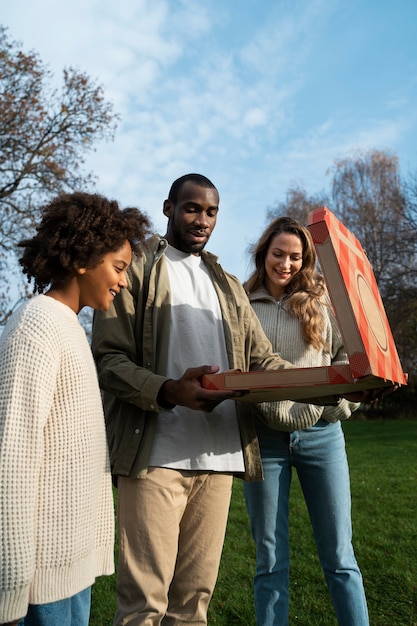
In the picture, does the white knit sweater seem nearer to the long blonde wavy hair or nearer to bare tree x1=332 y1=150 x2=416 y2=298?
the long blonde wavy hair

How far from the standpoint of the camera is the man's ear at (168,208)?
3.03 meters

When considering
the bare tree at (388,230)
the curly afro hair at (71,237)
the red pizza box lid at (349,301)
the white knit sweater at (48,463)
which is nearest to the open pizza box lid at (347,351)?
the red pizza box lid at (349,301)

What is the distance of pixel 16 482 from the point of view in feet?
6.36

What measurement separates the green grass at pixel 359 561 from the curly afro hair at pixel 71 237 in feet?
8.62

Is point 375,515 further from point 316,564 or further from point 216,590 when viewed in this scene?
point 216,590

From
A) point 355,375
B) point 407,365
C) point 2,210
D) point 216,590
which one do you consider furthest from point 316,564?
point 407,365

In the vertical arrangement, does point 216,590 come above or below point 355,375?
below

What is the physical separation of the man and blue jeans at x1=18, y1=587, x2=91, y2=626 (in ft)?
0.80

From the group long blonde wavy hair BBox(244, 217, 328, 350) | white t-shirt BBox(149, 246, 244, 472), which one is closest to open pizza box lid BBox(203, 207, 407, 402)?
white t-shirt BBox(149, 246, 244, 472)

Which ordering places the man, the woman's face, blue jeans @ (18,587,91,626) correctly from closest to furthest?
blue jeans @ (18,587,91,626), the man, the woman's face

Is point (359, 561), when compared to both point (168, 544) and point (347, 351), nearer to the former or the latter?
point (168, 544)

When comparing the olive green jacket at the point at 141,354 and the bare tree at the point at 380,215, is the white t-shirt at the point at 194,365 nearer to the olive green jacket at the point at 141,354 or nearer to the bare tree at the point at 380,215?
the olive green jacket at the point at 141,354

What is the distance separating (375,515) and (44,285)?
584 centimetres

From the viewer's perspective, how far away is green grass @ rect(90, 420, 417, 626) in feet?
13.6
